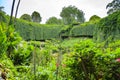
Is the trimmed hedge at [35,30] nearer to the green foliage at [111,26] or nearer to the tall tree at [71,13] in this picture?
the green foliage at [111,26]

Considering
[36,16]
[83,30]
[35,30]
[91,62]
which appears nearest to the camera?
[91,62]

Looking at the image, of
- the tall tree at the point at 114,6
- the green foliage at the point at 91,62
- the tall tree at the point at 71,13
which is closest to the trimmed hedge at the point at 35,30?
the tall tree at the point at 114,6

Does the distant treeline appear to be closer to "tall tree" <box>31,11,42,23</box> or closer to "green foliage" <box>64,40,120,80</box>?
"green foliage" <box>64,40,120,80</box>

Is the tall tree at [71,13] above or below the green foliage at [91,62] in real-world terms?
above

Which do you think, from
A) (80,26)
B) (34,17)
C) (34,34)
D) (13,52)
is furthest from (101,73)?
(34,17)

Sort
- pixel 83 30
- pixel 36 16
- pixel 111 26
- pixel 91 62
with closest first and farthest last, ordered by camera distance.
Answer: pixel 91 62 → pixel 111 26 → pixel 83 30 → pixel 36 16

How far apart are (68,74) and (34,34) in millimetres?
33953

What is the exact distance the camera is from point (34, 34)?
3950cm

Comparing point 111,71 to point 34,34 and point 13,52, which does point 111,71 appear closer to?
point 13,52

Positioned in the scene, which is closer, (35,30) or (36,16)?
(35,30)

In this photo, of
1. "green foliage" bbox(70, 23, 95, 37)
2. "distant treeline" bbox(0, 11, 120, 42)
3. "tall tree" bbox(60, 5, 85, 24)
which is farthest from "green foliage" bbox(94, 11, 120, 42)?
"tall tree" bbox(60, 5, 85, 24)

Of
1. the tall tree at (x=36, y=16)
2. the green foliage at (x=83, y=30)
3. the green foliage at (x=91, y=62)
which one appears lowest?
the green foliage at (x=91, y=62)

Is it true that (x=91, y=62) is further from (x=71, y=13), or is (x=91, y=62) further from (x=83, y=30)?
(x=71, y=13)

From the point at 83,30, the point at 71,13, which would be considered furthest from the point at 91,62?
the point at 71,13
